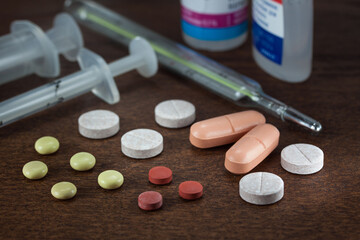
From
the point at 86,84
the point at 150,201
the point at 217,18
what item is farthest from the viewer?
the point at 217,18

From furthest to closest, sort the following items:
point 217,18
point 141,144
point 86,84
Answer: point 217,18 < point 86,84 < point 141,144

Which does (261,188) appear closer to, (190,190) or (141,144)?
(190,190)

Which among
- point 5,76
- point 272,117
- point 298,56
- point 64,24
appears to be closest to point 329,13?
point 298,56

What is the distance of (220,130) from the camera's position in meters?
0.83

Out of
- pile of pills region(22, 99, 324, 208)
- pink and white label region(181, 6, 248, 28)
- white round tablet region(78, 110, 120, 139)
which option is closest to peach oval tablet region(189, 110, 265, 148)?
pile of pills region(22, 99, 324, 208)

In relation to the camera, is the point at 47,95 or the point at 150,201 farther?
the point at 47,95

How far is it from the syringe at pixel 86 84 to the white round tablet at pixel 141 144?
0.13 metres

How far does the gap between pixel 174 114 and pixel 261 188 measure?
22cm

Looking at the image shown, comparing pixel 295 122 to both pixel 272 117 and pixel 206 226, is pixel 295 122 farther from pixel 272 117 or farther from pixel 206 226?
pixel 206 226

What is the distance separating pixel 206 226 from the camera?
2.30 ft

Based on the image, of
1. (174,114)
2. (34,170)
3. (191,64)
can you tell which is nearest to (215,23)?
(191,64)

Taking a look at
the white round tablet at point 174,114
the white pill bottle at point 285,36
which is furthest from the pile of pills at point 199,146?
the white pill bottle at point 285,36

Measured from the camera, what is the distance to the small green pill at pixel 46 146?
2.72 feet

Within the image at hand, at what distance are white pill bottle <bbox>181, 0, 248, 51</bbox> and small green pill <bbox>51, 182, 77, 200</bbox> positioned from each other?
0.48m
